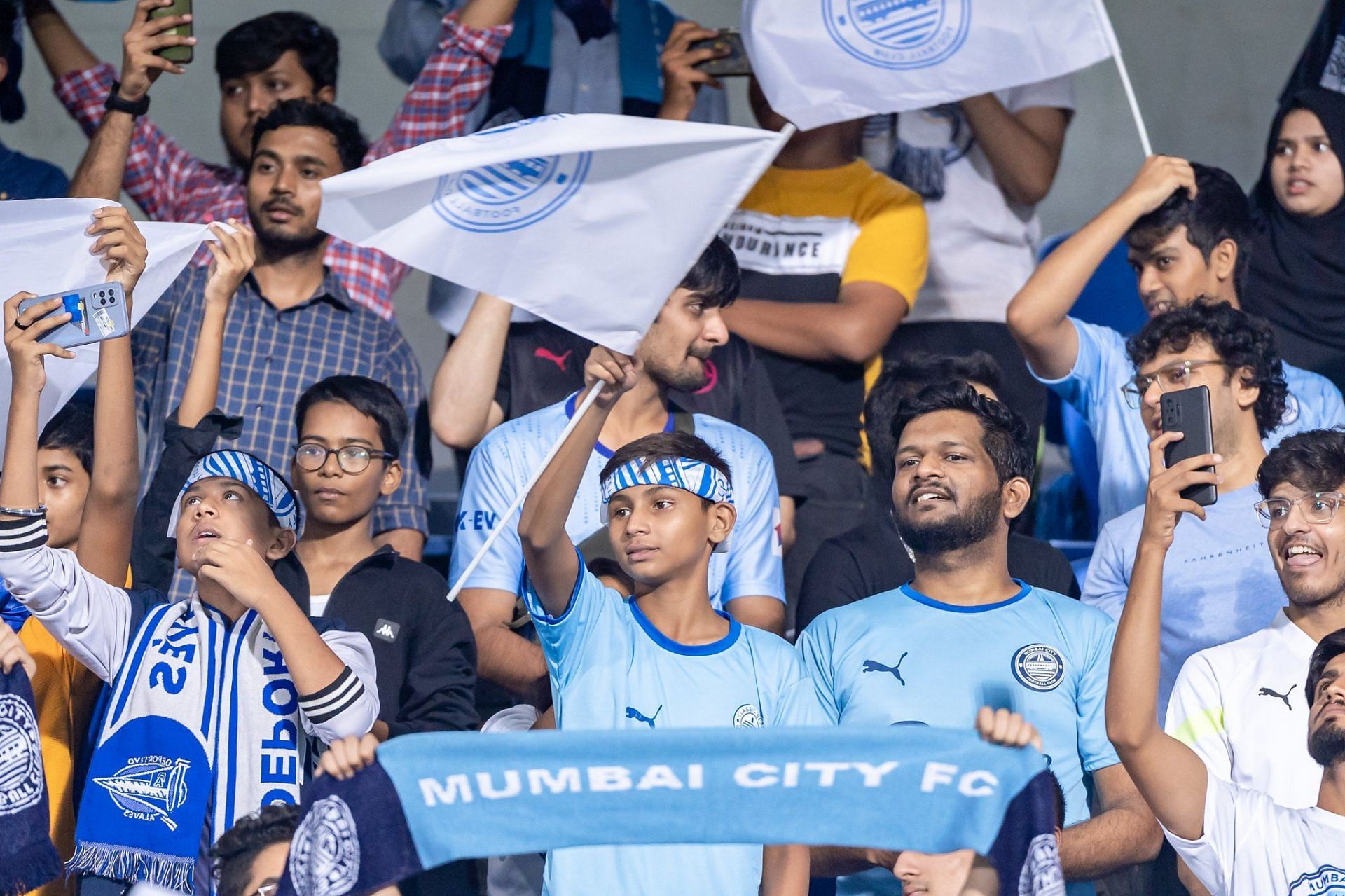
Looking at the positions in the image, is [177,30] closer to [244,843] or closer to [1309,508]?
[244,843]

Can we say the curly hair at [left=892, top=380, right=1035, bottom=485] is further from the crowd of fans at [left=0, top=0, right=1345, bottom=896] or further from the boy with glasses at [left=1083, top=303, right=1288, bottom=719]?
the boy with glasses at [left=1083, top=303, right=1288, bottom=719]

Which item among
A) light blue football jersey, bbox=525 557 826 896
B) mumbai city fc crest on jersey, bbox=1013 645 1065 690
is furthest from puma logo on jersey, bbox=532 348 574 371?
mumbai city fc crest on jersey, bbox=1013 645 1065 690

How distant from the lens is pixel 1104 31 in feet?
16.6

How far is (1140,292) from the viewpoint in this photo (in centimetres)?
519

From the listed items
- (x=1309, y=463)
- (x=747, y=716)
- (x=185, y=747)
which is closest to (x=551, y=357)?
(x=747, y=716)

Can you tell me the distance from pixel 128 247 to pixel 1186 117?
512cm

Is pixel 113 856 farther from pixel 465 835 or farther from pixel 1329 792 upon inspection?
pixel 1329 792

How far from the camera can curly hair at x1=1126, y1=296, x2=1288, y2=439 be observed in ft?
15.4

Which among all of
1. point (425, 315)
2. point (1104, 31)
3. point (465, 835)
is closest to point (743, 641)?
point (465, 835)

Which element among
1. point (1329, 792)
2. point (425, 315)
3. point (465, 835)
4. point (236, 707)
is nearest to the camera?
point (465, 835)

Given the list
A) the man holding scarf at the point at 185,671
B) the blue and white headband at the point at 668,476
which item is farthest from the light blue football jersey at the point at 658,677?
the man holding scarf at the point at 185,671

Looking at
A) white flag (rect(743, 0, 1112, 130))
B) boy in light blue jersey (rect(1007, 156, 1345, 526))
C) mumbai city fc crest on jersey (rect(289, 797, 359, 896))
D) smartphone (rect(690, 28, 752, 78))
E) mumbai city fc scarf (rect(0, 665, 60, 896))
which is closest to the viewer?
mumbai city fc crest on jersey (rect(289, 797, 359, 896))

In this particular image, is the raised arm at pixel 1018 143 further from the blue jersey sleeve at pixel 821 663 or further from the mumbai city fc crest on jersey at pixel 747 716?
the mumbai city fc crest on jersey at pixel 747 716

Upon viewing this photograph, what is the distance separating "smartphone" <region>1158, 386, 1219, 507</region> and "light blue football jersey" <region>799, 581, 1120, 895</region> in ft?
1.28
